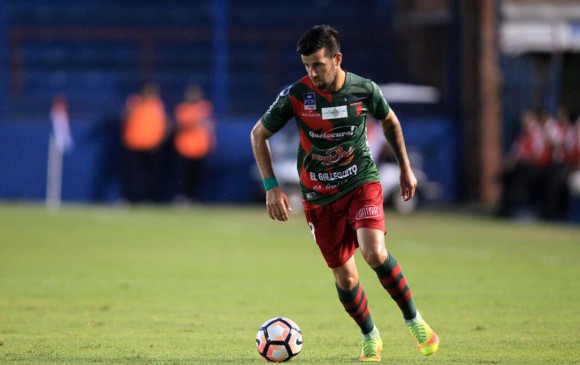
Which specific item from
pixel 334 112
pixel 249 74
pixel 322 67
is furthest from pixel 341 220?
pixel 249 74

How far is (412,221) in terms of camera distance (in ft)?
72.5

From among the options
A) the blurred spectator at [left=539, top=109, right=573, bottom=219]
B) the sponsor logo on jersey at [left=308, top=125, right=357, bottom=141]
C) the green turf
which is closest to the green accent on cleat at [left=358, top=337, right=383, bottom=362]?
the green turf

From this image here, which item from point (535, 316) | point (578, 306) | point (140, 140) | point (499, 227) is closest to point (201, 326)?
point (535, 316)

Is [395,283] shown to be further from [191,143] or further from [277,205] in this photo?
[191,143]

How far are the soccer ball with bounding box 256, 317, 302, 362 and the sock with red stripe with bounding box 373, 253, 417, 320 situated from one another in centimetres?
64

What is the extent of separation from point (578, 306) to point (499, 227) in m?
9.86

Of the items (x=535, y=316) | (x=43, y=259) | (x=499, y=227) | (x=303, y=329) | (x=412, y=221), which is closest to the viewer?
(x=303, y=329)

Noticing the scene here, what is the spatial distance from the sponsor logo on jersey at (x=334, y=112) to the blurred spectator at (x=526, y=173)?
1469cm

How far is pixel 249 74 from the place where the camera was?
29188 mm

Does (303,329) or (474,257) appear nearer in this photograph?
(303,329)

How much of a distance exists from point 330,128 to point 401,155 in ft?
1.78

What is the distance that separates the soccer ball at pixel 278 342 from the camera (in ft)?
23.9

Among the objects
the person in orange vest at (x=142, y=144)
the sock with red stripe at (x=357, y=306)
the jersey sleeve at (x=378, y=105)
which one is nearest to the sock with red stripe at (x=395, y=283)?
the sock with red stripe at (x=357, y=306)

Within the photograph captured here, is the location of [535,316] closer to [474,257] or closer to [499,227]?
[474,257]
